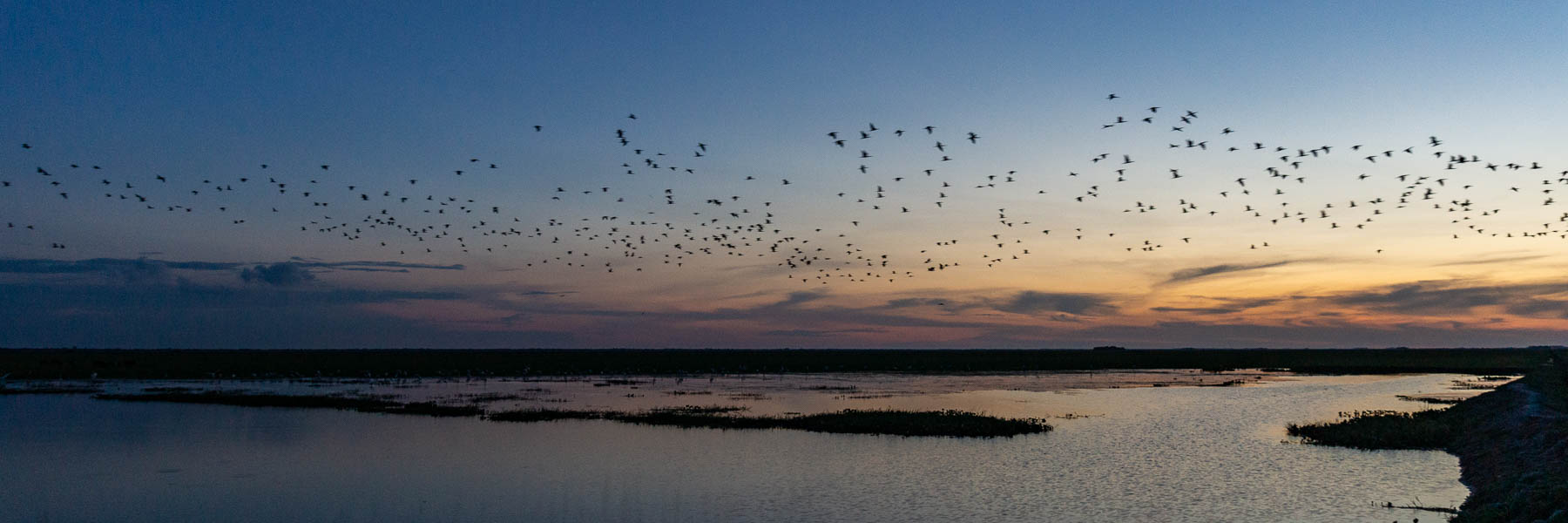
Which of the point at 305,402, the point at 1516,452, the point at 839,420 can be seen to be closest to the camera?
the point at 1516,452

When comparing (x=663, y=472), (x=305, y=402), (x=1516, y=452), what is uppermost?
(x=305, y=402)

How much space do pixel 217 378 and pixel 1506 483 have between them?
100 meters

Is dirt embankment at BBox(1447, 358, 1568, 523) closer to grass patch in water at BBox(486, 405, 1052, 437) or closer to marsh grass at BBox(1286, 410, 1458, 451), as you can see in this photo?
marsh grass at BBox(1286, 410, 1458, 451)

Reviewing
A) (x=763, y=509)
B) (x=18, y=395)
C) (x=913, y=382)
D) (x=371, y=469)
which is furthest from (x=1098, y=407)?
(x=18, y=395)

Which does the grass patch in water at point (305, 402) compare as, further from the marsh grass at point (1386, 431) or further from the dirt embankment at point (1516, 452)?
the dirt embankment at point (1516, 452)

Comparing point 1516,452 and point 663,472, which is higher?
point 1516,452

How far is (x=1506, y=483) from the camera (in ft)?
85.8

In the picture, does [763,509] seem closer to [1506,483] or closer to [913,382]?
[1506,483]

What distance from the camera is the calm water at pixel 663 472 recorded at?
90.4 ft

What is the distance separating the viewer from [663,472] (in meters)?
34.6

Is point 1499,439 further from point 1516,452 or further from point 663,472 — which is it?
point 663,472

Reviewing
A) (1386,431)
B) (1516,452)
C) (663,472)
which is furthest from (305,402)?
(1516,452)

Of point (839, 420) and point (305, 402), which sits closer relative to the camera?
Result: point (839, 420)

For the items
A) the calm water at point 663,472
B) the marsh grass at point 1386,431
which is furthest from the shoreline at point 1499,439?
the calm water at point 663,472
